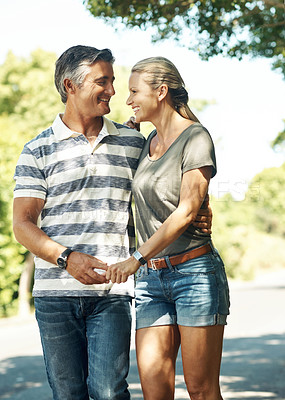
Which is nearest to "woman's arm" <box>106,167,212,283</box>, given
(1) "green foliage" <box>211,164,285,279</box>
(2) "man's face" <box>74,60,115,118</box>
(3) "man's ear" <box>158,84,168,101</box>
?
(3) "man's ear" <box>158,84,168,101</box>

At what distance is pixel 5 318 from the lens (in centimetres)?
2052

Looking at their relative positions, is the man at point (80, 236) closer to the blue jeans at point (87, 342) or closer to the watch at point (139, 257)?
the blue jeans at point (87, 342)

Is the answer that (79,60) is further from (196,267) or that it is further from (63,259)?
(196,267)

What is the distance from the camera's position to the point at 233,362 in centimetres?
994

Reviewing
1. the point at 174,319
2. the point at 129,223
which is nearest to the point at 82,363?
the point at 174,319

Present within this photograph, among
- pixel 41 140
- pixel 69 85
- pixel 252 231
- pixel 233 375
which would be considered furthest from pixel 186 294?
pixel 252 231

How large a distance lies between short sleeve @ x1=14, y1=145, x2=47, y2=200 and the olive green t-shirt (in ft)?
1.56

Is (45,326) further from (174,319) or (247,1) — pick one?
(247,1)

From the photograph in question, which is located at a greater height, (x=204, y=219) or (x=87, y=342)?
(x=204, y=219)

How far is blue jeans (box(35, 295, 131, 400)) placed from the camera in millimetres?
3396

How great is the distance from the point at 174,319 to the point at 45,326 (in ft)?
2.16

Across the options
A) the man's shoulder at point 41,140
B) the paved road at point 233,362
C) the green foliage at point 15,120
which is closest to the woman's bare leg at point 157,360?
the man's shoulder at point 41,140

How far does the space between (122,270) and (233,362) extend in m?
7.05

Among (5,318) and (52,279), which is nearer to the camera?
(52,279)
